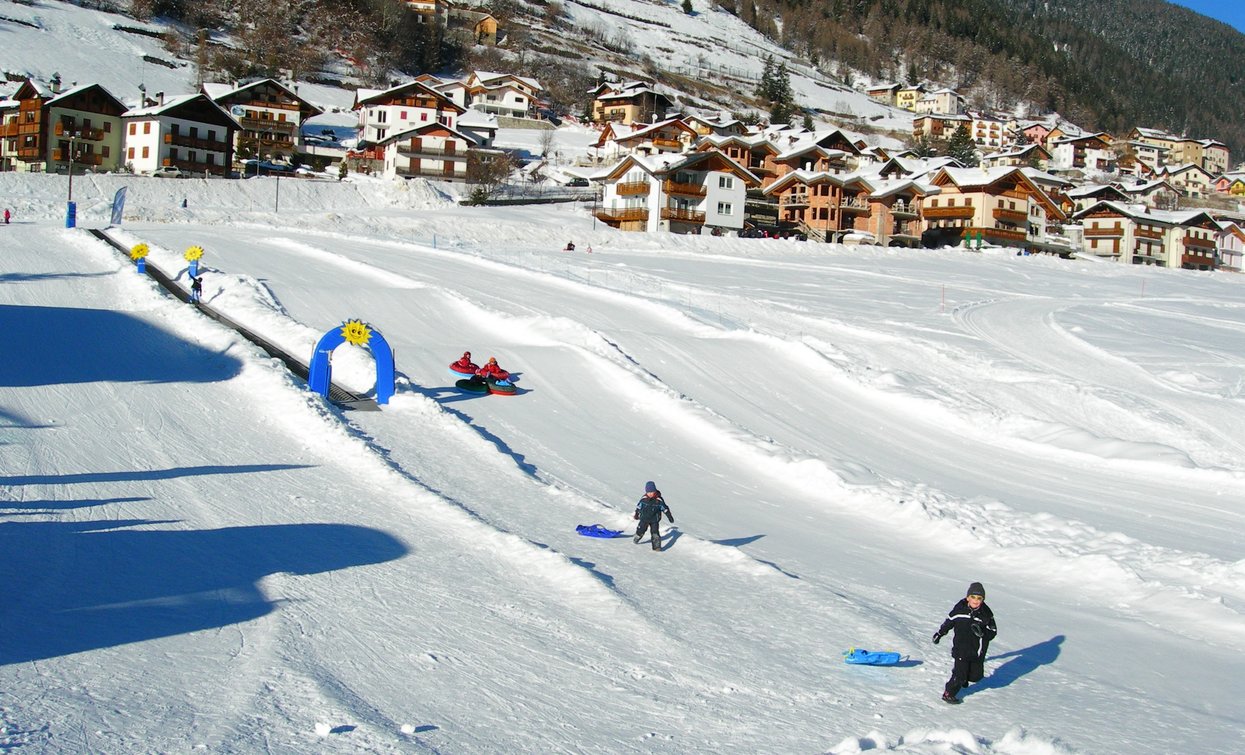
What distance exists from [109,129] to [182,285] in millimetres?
48040

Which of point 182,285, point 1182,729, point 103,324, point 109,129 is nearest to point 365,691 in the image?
point 1182,729

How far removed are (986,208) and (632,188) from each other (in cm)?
2949

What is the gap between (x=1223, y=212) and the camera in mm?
126250

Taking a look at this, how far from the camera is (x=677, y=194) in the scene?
6969 cm

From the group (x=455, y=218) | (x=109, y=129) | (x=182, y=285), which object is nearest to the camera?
(x=182, y=285)

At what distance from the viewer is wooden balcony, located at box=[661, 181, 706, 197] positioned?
227 ft

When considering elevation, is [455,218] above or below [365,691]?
above

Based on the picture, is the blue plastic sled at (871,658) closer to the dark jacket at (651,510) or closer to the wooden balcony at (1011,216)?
the dark jacket at (651,510)

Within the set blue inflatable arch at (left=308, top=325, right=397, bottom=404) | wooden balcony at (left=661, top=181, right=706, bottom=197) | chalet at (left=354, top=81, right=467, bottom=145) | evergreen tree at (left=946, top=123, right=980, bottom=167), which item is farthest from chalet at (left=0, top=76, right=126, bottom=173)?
evergreen tree at (left=946, top=123, right=980, bottom=167)

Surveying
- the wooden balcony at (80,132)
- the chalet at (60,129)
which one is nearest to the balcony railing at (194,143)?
the chalet at (60,129)

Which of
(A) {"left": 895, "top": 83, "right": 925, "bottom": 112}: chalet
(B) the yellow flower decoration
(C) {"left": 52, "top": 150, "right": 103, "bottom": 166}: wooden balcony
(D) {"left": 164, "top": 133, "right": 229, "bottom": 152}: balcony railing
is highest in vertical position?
(A) {"left": 895, "top": 83, "right": 925, "bottom": 112}: chalet

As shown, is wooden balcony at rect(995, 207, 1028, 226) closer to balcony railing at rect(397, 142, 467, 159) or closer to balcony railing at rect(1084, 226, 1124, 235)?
balcony railing at rect(1084, 226, 1124, 235)

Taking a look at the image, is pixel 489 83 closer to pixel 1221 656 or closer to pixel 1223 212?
pixel 1223 212

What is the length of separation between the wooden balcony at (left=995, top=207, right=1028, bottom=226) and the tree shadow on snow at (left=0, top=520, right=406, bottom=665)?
7773 centimetres
